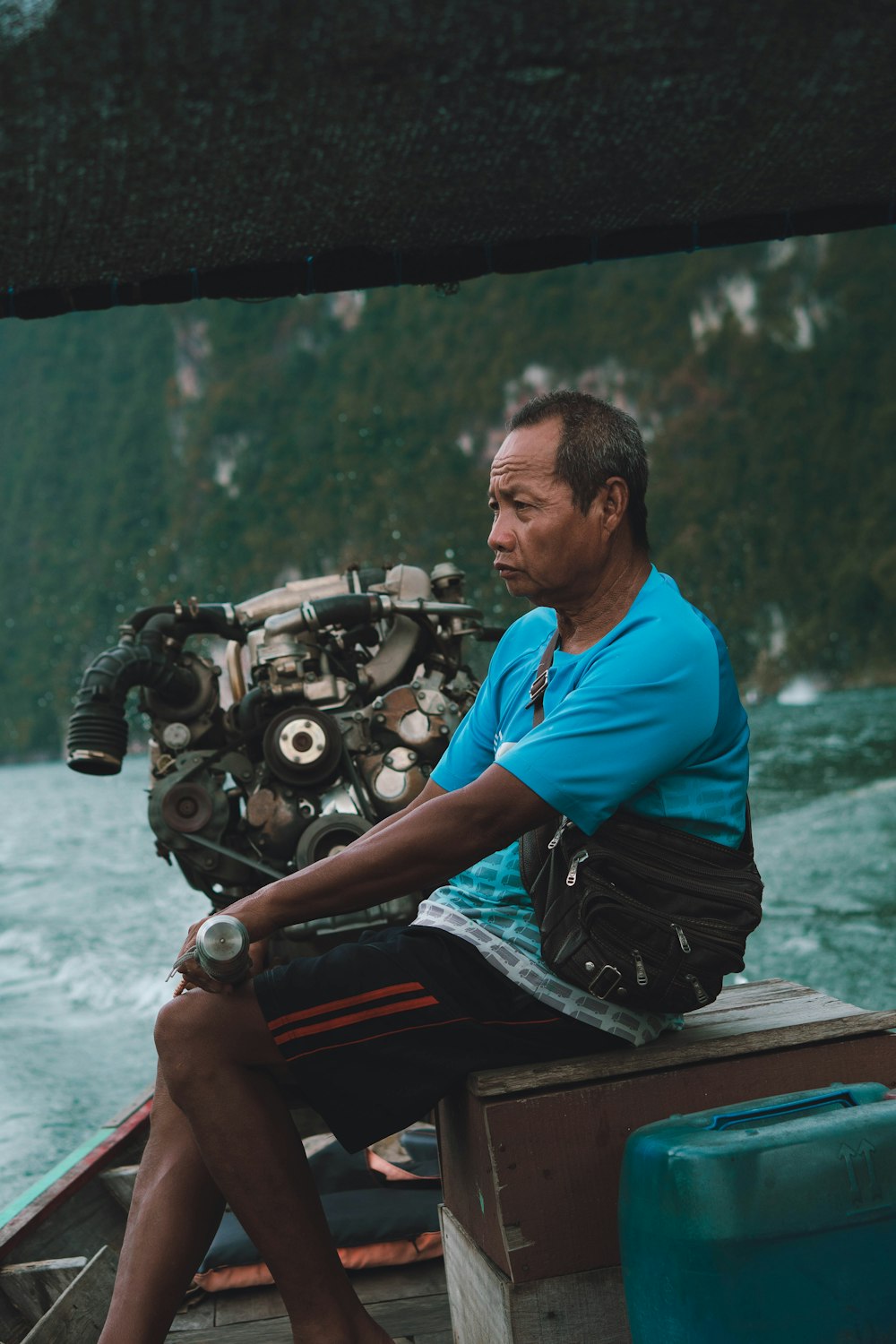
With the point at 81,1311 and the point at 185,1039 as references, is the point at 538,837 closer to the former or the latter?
the point at 185,1039

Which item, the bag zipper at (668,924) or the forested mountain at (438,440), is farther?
the forested mountain at (438,440)

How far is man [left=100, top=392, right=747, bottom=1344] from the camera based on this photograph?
1.92 meters

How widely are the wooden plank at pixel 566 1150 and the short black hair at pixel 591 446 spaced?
82cm

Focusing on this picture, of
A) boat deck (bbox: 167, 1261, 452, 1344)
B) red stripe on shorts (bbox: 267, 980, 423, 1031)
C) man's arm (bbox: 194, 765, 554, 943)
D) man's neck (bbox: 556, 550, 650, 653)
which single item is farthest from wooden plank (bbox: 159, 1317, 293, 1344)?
man's neck (bbox: 556, 550, 650, 653)

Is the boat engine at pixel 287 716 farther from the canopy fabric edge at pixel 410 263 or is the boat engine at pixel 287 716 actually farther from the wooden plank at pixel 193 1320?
the canopy fabric edge at pixel 410 263

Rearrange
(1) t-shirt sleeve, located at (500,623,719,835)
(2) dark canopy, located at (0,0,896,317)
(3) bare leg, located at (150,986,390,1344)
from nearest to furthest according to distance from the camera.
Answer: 1. (2) dark canopy, located at (0,0,896,317)
2. (1) t-shirt sleeve, located at (500,623,719,835)
3. (3) bare leg, located at (150,986,390,1344)

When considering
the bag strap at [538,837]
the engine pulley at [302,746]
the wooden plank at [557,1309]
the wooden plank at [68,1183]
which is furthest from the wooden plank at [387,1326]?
the engine pulley at [302,746]

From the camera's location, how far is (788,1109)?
175cm

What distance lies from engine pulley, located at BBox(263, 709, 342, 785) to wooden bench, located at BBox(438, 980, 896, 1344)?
2.28 meters

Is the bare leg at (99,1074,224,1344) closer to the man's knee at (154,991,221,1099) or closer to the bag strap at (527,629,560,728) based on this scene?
the man's knee at (154,991,221,1099)

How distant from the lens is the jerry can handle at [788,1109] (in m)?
1.73

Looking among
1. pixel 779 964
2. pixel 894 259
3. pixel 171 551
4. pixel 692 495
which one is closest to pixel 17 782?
pixel 171 551

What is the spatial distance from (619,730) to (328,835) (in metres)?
2.56

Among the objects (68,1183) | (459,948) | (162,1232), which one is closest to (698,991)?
(459,948)
